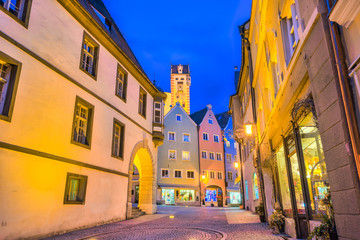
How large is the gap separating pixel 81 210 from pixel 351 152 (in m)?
10.5

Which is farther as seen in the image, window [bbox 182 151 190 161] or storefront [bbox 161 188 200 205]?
window [bbox 182 151 190 161]

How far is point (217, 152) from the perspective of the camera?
144 ft

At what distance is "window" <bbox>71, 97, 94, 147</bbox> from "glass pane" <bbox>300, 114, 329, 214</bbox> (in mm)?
8793

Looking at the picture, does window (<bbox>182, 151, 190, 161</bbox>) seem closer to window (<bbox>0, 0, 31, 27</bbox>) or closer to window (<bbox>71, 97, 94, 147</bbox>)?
window (<bbox>71, 97, 94, 147</bbox>)

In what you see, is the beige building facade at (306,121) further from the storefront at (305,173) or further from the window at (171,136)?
the window at (171,136)

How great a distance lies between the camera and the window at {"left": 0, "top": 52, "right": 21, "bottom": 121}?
8195mm

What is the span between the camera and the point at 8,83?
27.8ft

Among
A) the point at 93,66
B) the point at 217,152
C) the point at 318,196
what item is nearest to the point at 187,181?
the point at 217,152

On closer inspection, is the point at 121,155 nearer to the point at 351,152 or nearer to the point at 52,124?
the point at 52,124

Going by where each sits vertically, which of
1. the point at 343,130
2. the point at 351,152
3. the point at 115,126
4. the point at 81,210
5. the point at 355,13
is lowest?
the point at 81,210

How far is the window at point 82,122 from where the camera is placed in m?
11.8

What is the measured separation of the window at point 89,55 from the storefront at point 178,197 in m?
27.8

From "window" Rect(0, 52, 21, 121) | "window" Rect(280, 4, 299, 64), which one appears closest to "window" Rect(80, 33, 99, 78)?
"window" Rect(0, 52, 21, 121)

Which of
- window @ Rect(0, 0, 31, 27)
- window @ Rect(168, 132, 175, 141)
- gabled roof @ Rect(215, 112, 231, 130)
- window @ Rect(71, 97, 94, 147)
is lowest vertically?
window @ Rect(71, 97, 94, 147)
